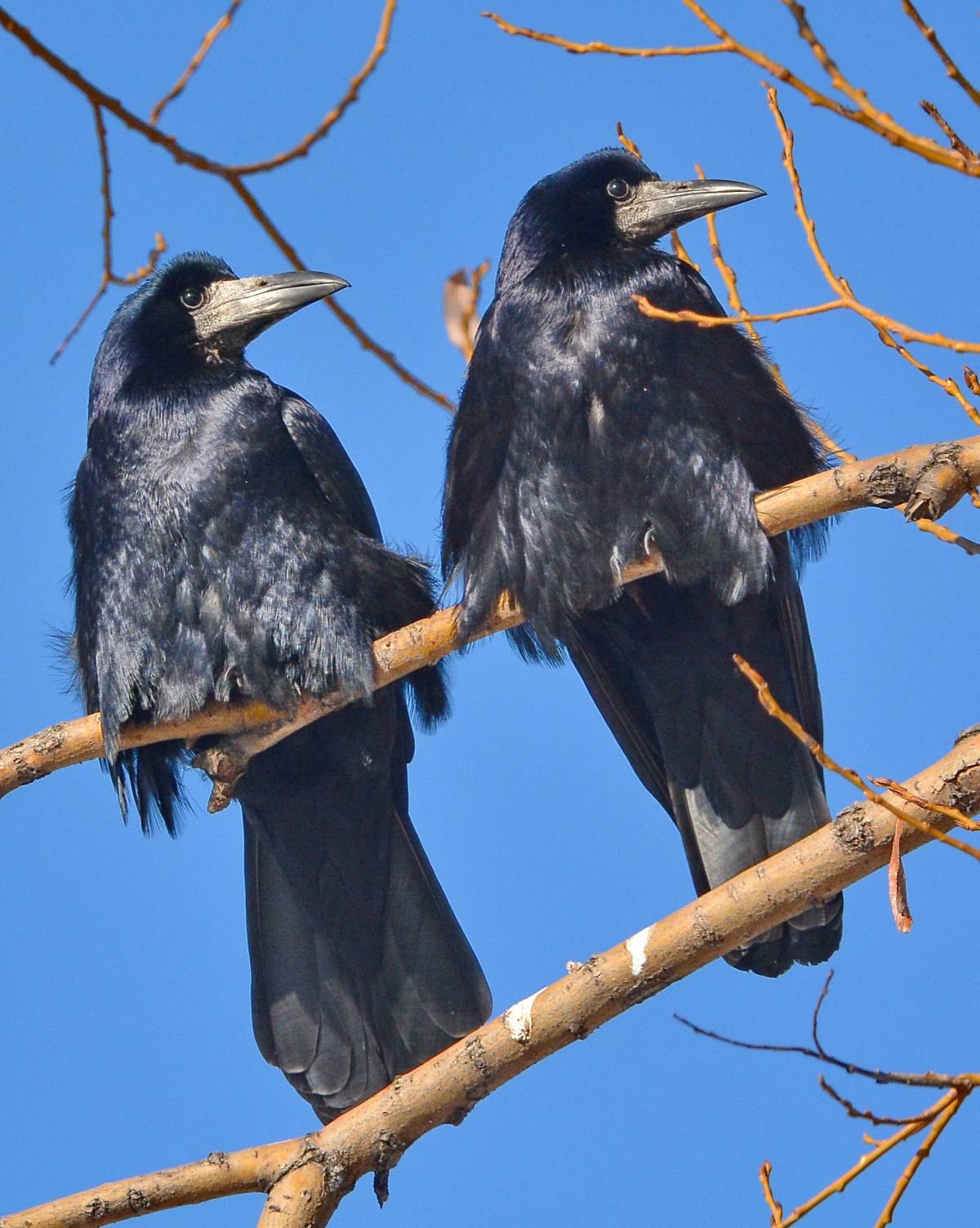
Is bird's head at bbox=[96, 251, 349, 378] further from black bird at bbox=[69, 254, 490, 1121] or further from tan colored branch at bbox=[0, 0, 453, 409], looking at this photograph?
tan colored branch at bbox=[0, 0, 453, 409]

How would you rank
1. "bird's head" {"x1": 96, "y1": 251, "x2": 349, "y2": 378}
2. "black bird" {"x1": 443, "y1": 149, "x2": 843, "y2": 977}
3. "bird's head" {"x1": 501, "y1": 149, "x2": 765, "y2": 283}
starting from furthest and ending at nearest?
"bird's head" {"x1": 96, "y1": 251, "x2": 349, "y2": 378} → "bird's head" {"x1": 501, "y1": 149, "x2": 765, "y2": 283} → "black bird" {"x1": 443, "y1": 149, "x2": 843, "y2": 977}

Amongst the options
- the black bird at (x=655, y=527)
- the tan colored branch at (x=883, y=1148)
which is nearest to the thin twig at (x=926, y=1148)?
the tan colored branch at (x=883, y=1148)

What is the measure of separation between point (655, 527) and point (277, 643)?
4.33 feet

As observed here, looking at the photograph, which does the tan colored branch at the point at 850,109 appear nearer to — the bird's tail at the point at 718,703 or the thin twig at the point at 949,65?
the thin twig at the point at 949,65

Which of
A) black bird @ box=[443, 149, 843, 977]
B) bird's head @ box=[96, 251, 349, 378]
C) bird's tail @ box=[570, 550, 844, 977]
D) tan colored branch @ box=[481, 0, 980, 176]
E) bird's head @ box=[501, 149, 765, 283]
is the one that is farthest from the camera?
bird's head @ box=[96, 251, 349, 378]

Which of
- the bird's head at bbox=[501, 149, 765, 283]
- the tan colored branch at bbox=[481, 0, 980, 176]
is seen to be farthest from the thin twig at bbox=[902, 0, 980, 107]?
the bird's head at bbox=[501, 149, 765, 283]

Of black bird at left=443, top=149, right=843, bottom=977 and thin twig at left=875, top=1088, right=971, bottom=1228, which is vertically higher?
black bird at left=443, top=149, right=843, bottom=977

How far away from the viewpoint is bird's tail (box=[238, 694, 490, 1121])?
6.04 meters

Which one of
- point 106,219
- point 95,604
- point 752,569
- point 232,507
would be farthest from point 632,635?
point 106,219

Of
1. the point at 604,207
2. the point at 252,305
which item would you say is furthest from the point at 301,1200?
the point at 604,207

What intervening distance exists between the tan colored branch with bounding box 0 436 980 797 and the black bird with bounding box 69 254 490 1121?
0.08 m

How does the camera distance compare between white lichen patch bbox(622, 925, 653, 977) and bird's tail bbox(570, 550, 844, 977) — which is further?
bird's tail bbox(570, 550, 844, 977)

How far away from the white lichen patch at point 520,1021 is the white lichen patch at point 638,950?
25 centimetres

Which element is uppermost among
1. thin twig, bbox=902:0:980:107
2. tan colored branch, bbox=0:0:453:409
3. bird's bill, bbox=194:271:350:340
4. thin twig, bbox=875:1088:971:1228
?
bird's bill, bbox=194:271:350:340
